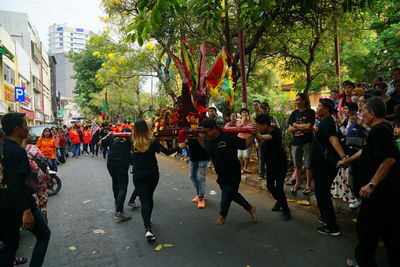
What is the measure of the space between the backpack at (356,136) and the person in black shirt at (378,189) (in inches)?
80.4

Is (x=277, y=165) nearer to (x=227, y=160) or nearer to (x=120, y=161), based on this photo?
(x=227, y=160)

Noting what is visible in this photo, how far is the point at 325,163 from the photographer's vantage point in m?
4.03

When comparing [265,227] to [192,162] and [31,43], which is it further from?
[31,43]

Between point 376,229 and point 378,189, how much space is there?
1.37 ft

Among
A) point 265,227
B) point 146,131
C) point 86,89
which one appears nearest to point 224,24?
point 146,131

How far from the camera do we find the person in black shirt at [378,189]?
2768 mm

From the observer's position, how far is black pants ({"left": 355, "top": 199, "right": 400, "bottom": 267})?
2818mm

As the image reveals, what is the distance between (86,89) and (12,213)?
36939 millimetres

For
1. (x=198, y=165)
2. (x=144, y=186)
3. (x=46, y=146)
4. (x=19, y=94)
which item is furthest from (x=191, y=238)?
(x=19, y=94)

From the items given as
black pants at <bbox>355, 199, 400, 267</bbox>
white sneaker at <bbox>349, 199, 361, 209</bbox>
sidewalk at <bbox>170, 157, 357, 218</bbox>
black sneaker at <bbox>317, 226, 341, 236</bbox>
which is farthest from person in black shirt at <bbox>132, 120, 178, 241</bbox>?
white sneaker at <bbox>349, 199, 361, 209</bbox>

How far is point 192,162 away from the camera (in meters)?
5.92

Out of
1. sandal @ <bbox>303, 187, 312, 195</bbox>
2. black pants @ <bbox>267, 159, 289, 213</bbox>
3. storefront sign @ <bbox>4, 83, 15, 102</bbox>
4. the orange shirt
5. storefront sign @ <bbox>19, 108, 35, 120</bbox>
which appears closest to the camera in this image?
black pants @ <bbox>267, 159, 289, 213</bbox>

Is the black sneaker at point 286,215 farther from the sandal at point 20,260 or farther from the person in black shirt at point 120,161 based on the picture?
the sandal at point 20,260

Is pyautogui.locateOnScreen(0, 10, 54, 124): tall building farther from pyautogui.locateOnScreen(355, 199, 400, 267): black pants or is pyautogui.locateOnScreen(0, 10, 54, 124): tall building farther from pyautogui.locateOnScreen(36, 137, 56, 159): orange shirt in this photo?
pyautogui.locateOnScreen(355, 199, 400, 267): black pants
